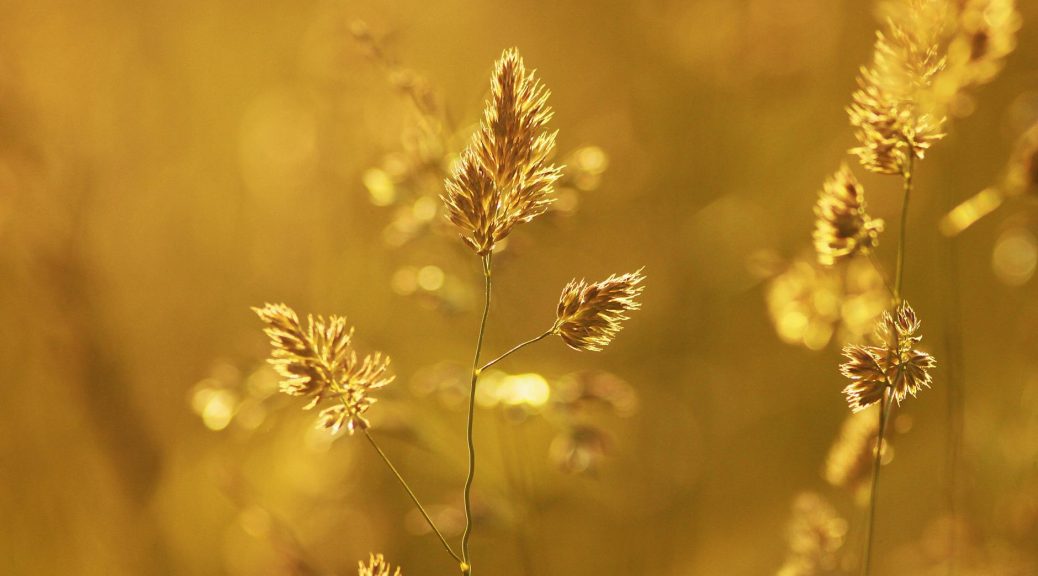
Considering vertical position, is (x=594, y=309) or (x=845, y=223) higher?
(x=845, y=223)

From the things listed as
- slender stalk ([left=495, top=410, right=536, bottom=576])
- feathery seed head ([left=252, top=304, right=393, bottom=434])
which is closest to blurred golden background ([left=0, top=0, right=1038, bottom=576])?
slender stalk ([left=495, top=410, right=536, bottom=576])

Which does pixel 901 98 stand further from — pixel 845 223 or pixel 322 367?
pixel 322 367

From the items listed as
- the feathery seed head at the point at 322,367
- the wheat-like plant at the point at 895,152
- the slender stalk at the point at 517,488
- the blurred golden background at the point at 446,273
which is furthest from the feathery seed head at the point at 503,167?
the blurred golden background at the point at 446,273

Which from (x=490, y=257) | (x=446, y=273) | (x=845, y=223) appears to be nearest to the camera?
(x=490, y=257)

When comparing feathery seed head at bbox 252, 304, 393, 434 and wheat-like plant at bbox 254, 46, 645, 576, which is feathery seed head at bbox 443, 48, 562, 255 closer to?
wheat-like plant at bbox 254, 46, 645, 576

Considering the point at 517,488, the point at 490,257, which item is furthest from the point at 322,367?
the point at 517,488

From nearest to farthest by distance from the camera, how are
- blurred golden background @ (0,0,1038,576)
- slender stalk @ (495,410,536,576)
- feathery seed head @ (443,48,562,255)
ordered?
feathery seed head @ (443,48,562,255) → slender stalk @ (495,410,536,576) → blurred golden background @ (0,0,1038,576)

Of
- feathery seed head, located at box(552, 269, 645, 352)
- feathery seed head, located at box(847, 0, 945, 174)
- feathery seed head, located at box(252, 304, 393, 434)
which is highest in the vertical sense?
feathery seed head, located at box(847, 0, 945, 174)
